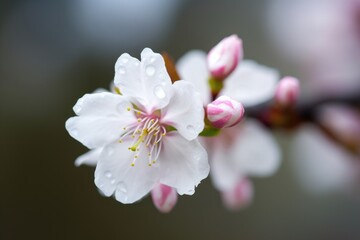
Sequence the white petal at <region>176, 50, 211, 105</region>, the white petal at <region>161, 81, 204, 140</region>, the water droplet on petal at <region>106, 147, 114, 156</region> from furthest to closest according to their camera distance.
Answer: the white petal at <region>176, 50, 211, 105</region>, the water droplet on petal at <region>106, 147, 114, 156</region>, the white petal at <region>161, 81, 204, 140</region>

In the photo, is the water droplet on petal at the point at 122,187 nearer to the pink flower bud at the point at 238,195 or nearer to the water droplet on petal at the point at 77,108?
the water droplet on petal at the point at 77,108

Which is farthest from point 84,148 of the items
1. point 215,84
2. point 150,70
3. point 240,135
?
point 150,70

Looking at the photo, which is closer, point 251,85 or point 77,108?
point 77,108

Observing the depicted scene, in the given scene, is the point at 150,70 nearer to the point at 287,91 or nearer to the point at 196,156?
the point at 196,156

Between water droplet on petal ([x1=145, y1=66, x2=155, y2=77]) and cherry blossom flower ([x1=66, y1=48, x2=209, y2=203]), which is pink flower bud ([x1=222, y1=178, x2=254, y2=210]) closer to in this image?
cherry blossom flower ([x1=66, y1=48, x2=209, y2=203])

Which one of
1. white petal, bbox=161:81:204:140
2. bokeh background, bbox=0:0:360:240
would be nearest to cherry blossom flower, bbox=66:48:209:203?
white petal, bbox=161:81:204:140

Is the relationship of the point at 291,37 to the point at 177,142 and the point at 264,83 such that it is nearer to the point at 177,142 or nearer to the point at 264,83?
the point at 264,83

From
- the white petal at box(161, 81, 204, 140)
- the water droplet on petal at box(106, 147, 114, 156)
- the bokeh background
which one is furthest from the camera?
the bokeh background
